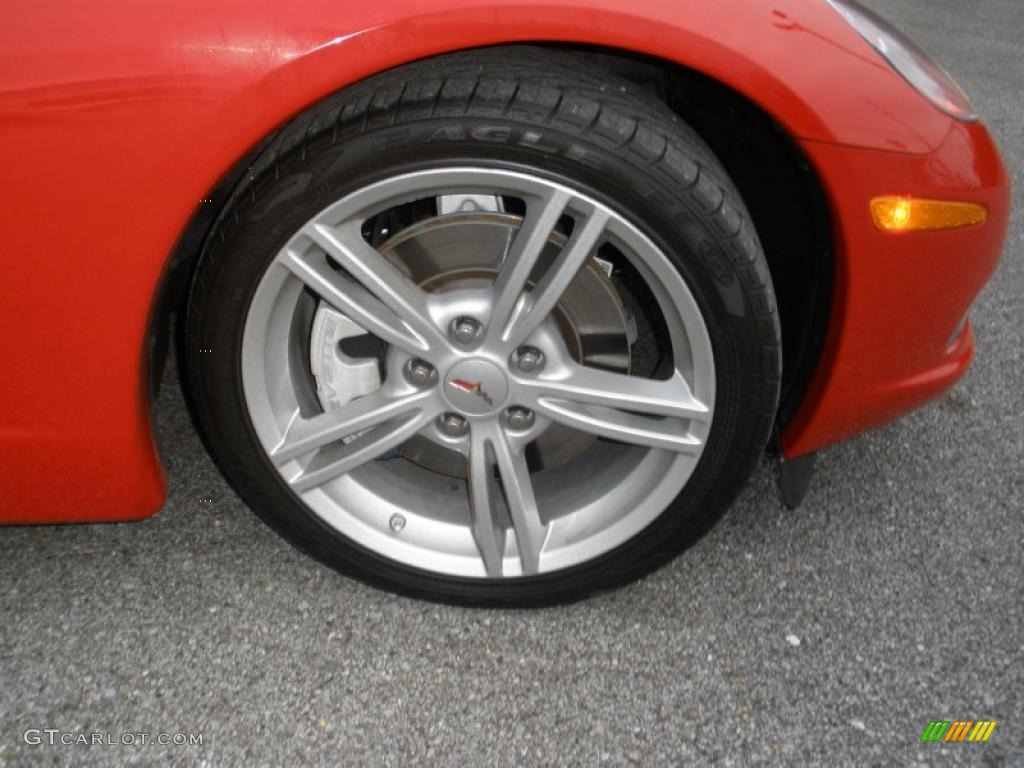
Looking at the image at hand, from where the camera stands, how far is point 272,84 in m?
1.27

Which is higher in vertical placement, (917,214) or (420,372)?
(917,214)

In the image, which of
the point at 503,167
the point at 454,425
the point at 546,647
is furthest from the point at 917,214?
the point at 546,647

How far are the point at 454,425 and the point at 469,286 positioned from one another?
244 mm

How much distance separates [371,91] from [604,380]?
23.1 inches

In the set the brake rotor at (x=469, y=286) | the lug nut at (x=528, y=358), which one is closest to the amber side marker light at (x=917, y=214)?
the brake rotor at (x=469, y=286)

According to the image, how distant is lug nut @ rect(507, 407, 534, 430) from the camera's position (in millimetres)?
1645

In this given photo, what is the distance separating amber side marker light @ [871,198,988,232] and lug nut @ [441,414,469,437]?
2.42ft

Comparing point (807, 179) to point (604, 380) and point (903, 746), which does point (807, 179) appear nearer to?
point (604, 380)

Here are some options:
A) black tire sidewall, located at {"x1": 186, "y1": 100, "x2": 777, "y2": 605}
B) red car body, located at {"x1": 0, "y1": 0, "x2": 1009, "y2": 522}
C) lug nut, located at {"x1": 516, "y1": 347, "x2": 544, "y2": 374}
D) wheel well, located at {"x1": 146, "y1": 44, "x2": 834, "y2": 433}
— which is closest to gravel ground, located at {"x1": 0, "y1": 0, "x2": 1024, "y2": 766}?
black tire sidewall, located at {"x1": 186, "y1": 100, "x2": 777, "y2": 605}

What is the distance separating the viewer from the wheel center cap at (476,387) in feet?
5.13

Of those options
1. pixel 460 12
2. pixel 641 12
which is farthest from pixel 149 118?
pixel 641 12

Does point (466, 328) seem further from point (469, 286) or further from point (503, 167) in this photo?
point (503, 167)

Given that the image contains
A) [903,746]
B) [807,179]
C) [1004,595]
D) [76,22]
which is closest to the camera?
[76,22]

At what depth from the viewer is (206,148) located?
1291 mm
